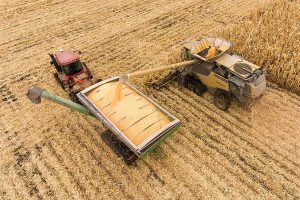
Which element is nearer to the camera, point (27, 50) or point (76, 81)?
point (76, 81)

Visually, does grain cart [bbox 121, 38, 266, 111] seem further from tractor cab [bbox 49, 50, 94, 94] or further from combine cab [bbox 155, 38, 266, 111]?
tractor cab [bbox 49, 50, 94, 94]

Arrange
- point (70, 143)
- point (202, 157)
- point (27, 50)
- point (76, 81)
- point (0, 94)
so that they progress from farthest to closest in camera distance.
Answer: point (27, 50) → point (0, 94) → point (76, 81) → point (70, 143) → point (202, 157)

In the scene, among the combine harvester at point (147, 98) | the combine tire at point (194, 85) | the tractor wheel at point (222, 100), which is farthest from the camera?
the combine tire at point (194, 85)

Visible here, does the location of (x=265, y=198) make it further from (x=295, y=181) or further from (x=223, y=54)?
(x=223, y=54)

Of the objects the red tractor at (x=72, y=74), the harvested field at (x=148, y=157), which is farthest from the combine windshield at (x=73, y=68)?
the harvested field at (x=148, y=157)

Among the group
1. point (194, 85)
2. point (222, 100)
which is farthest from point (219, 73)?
point (194, 85)

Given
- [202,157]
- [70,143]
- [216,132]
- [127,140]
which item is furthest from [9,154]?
[216,132]

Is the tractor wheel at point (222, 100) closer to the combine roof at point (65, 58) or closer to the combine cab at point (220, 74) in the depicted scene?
the combine cab at point (220, 74)
